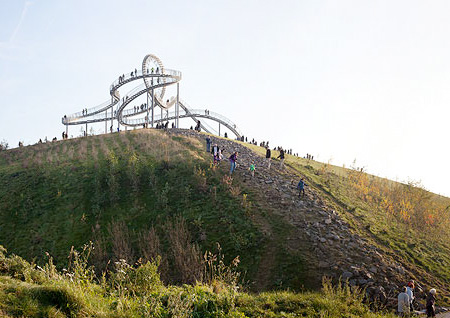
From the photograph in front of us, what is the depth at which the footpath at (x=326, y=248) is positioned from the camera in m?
12.3

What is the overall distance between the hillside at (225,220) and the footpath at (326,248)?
0.06m

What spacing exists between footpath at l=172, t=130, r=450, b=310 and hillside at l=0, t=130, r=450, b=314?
59mm

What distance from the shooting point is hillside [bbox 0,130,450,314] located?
13.2 meters

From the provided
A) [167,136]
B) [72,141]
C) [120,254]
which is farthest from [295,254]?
[72,141]

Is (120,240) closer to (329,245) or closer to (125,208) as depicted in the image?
(125,208)

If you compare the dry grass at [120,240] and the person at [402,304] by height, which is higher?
the dry grass at [120,240]

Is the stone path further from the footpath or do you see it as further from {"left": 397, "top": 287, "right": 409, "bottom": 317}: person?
{"left": 397, "top": 287, "right": 409, "bottom": 317}: person

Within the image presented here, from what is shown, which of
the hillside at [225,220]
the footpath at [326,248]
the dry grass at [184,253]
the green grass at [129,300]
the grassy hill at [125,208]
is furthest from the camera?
the grassy hill at [125,208]

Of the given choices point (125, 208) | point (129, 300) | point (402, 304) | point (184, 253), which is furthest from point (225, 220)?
point (129, 300)

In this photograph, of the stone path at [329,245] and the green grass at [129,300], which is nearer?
the green grass at [129,300]

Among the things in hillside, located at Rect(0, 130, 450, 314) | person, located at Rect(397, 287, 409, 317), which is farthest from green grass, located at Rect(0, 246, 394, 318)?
hillside, located at Rect(0, 130, 450, 314)

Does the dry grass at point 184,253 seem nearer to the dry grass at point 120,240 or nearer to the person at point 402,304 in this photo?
the dry grass at point 120,240

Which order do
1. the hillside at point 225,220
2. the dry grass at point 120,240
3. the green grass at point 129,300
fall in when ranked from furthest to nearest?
the dry grass at point 120,240
the hillside at point 225,220
the green grass at point 129,300

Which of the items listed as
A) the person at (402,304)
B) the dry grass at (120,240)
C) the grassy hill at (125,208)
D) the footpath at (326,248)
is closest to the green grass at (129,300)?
the person at (402,304)
